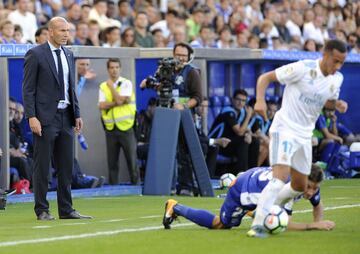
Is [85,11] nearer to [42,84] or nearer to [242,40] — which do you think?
[242,40]

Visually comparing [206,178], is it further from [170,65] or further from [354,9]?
[354,9]

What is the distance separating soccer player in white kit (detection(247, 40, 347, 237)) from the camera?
402 inches

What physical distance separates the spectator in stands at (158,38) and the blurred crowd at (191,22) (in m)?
0.02

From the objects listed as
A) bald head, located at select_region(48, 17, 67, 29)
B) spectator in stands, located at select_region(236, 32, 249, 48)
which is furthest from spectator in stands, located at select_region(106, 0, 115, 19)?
bald head, located at select_region(48, 17, 67, 29)

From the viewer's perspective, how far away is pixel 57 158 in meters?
13.3

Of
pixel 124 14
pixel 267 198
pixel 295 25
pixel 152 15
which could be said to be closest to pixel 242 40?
pixel 152 15

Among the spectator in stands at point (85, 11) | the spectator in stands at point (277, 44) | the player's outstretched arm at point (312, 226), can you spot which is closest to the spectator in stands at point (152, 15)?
the spectator in stands at point (85, 11)

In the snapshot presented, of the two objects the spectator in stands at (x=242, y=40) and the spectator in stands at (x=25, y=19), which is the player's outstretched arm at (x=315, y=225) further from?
the spectator in stands at (x=242, y=40)

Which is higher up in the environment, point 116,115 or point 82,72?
point 82,72

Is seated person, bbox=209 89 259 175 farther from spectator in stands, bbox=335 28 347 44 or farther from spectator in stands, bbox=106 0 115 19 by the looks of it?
spectator in stands, bbox=335 28 347 44

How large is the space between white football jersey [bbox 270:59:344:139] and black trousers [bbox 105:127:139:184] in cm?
938

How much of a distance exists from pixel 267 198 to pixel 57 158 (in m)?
3.83

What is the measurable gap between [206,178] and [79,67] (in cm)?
355

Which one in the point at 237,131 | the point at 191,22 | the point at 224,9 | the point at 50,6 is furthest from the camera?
the point at 224,9
